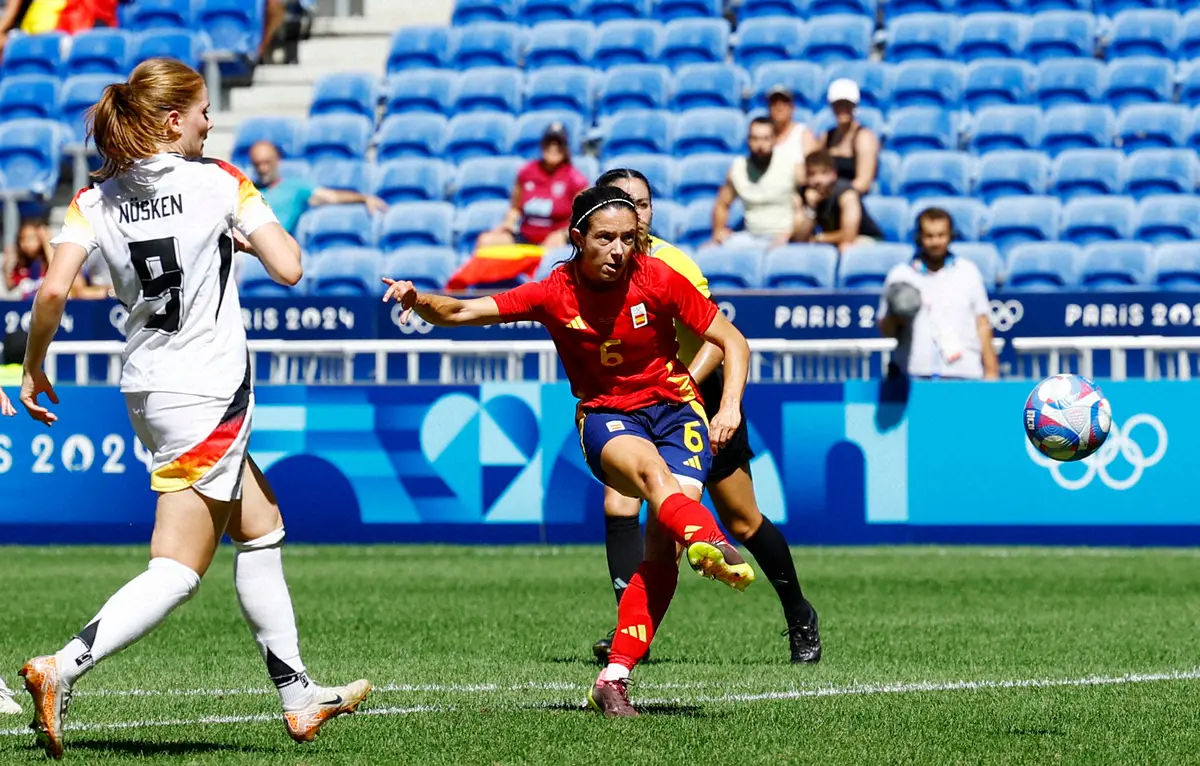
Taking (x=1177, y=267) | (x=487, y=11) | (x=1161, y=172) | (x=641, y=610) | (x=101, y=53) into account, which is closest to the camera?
(x=641, y=610)

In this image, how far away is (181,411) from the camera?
5.61 metres

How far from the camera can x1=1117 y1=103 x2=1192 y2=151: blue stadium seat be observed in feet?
58.9

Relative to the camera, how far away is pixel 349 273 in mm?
18000

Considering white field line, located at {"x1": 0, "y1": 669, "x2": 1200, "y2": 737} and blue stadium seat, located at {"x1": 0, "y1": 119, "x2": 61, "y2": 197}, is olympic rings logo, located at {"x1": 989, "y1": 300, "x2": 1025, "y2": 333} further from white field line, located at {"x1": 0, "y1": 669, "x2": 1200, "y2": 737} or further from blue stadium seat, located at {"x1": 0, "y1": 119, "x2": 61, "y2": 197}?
blue stadium seat, located at {"x1": 0, "y1": 119, "x2": 61, "y2": 197}

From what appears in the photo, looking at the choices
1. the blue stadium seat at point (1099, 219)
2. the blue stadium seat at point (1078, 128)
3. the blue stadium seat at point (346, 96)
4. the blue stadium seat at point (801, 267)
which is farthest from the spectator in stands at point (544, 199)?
the blue stadium seat at point (1078, 128)

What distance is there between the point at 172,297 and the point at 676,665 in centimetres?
326

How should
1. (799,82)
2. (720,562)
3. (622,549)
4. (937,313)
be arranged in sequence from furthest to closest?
(799,82) → (937,313) → (622,549) → (720,562)

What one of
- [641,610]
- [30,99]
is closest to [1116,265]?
[641,610]

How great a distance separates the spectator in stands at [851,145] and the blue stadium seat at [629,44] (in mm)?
4181

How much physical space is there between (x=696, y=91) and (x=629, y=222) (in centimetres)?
1316

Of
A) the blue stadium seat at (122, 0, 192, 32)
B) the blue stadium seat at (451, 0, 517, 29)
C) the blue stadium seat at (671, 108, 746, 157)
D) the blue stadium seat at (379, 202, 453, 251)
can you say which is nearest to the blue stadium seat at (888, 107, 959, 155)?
the blue stadium seat at (671, 108, 746, 157)

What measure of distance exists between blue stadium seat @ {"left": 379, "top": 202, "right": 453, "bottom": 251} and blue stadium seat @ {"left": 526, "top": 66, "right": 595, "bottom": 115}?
6.49 ft

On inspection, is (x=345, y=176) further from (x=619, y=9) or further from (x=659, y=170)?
(x=619, y=9)

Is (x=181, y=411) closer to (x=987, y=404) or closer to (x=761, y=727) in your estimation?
(x=761, y=727)
